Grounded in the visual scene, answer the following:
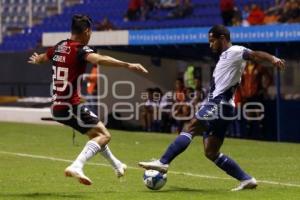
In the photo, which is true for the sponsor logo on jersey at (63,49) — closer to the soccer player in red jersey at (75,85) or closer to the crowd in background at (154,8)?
the soccer player in red jersey at (75,85)

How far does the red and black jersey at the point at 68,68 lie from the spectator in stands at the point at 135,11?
16752 mm

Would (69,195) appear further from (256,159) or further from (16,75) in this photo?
(16,75)

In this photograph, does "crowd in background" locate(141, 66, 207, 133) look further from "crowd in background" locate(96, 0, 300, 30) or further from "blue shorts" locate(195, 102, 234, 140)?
"blue shorts" locate(195, 102, 234, 140)

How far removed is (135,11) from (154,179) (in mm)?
17148

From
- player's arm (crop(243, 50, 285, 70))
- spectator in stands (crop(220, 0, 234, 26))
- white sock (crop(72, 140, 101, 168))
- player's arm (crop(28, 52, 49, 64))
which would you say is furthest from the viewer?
spectator in stands (crop(220, 0, 234, 26))

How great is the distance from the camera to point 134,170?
13188 millimetres

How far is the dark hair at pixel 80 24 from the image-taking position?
9.98 m

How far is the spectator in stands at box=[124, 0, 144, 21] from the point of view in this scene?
26.8 m

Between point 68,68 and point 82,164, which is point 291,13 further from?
point 82,164

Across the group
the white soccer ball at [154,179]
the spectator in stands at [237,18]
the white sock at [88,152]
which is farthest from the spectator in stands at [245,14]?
the white sock at [88,152]

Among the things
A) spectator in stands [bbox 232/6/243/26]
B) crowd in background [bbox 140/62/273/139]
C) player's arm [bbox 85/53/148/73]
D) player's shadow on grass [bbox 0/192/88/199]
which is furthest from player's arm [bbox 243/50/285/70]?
spectator in stands [bbox 232/6/243/26]

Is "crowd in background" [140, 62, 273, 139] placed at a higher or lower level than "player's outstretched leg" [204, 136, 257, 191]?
lower

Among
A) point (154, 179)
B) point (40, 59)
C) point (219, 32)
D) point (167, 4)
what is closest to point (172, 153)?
point (154, 179)

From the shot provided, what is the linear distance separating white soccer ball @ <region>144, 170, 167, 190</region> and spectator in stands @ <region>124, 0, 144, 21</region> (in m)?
16.8
